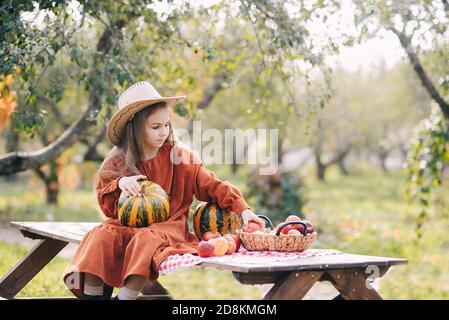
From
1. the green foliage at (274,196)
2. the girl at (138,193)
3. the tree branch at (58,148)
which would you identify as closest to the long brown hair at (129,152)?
the girl at (138,193)

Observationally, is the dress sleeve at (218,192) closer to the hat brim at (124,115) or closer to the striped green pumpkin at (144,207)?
the striped green pumpkin at (144,207)

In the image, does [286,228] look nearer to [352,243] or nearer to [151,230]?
[151,230]

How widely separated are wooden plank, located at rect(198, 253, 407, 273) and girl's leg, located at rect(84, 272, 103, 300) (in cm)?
72

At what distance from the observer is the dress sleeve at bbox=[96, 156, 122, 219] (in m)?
4.26

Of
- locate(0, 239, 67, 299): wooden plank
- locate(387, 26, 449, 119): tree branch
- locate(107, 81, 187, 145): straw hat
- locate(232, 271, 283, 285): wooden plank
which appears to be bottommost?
locate(0, 239, 67, 299): wooden plank

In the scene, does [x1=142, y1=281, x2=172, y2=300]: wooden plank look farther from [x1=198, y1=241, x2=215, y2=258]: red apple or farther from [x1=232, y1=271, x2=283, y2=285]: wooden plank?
[x1=232, y1=271, x2=283, y2=285]: wooden plank

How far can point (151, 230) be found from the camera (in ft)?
13.1

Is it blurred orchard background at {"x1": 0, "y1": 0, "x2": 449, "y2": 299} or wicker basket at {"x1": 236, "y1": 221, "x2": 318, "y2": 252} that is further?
blurred orchard background at {"x1": 0, "y1": 0, "x2": 449, "y2": 299}

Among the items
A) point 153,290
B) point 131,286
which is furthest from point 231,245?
point 153,290

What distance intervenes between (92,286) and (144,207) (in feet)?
1.71

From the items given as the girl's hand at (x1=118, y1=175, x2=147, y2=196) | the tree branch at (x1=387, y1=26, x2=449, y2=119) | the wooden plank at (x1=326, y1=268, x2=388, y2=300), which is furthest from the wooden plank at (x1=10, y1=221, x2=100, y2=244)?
the tree branch at (x1=387, y1=26, x2=449, y2=119)

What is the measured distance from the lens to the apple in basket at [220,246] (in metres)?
3.72

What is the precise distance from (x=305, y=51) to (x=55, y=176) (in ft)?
35.4
